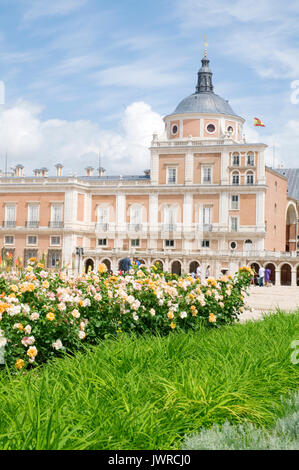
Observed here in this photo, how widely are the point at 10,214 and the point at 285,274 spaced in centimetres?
2303

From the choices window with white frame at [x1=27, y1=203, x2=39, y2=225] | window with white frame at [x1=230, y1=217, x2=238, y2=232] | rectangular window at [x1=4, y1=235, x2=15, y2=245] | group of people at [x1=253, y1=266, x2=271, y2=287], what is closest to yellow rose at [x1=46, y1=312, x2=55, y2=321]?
group of people at [x1=253, y1=266, x2=271, y2=287]

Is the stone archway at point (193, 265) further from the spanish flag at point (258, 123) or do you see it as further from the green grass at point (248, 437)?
the green grass at point (248, 437)

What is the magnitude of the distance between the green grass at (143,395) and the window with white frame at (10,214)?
154 ft

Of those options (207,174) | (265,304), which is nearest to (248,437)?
(265,304)

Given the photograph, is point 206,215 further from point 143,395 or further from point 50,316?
point 143,395

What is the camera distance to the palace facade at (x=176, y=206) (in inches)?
1854

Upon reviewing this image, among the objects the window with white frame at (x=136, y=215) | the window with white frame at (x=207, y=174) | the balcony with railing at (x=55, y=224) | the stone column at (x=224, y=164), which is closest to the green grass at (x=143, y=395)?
the stone column at (x=224, y=164)

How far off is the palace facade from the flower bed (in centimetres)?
3577

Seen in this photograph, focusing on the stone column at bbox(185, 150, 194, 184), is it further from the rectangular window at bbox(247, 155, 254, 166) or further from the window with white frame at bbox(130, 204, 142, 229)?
the window with white frame at bbox(130, 204, 142, 229)

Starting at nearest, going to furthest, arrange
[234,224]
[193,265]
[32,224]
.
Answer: [193,265]
[234,224]
[32,224]

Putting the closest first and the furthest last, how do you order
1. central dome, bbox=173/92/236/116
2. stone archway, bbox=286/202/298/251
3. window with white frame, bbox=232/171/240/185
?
window with white frame, bbox=232/171/240/185 → central dome, bbox=173/92/236/116 → stone archway, bbox=286/202/298/251

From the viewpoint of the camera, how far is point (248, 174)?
156 feet

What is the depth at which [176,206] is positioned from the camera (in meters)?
49.1

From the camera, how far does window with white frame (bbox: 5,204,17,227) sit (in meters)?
52.0
